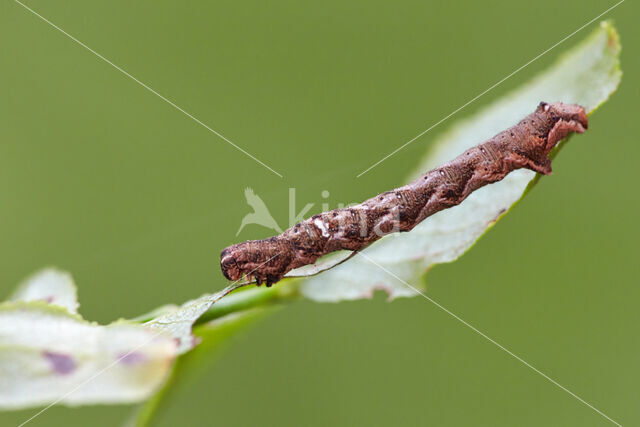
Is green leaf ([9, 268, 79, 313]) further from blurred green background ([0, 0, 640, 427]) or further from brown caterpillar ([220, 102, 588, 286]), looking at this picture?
blurred green background ([0, 0, 640, 427])

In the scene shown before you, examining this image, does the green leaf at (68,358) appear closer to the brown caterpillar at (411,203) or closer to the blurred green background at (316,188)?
the brown caterpillar at (411,203)

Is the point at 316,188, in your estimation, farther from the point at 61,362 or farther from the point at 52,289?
the point at 61,362

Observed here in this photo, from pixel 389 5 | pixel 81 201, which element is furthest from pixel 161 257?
pixel 389 5

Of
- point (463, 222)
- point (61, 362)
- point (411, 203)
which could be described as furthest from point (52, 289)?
point (463, 222)

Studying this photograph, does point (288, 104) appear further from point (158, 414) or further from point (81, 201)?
point (158, 414)

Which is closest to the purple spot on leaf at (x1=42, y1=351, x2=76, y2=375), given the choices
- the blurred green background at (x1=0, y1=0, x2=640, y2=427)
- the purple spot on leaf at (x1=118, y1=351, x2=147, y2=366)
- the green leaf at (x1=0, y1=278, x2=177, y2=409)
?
the green leaf at (x1=0, y1=278, x2=177, y2=409)

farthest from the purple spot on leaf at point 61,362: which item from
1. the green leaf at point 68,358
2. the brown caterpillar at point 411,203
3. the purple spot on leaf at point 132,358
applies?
the brown caterpillar at point 411,203
